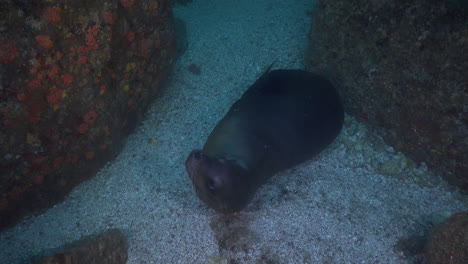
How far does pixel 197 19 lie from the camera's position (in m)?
7.98

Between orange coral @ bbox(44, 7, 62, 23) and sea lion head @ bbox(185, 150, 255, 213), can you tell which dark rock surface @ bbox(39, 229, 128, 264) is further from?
orange coral @ bbox(44, 7, 62, 23)

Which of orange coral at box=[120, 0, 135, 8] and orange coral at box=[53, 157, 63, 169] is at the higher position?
orange coral at box=[120, 0, 135, 8]

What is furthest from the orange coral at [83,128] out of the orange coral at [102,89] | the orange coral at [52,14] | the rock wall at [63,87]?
the orange coral at [52,14]

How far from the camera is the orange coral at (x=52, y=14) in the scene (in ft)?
11.0

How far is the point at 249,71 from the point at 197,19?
9.20ft

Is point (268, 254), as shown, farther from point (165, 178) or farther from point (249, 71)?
point (249, 71)

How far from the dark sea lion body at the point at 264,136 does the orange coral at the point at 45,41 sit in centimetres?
204

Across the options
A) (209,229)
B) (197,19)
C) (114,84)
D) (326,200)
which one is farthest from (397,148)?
(197,19)

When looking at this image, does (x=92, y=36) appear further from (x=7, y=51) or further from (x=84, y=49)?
(x=7, y=51)

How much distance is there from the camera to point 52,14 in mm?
3375

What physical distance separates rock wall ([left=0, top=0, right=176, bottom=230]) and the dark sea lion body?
5.45 feet

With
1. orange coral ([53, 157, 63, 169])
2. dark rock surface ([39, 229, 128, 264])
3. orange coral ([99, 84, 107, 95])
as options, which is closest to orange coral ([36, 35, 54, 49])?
orange coral ([99, 84, 107, 95])

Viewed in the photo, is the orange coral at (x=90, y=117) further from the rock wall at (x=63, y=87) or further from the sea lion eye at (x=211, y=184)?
the sea lion eye at (x=211, y=184)

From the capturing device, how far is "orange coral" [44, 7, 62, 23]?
3.34 m
